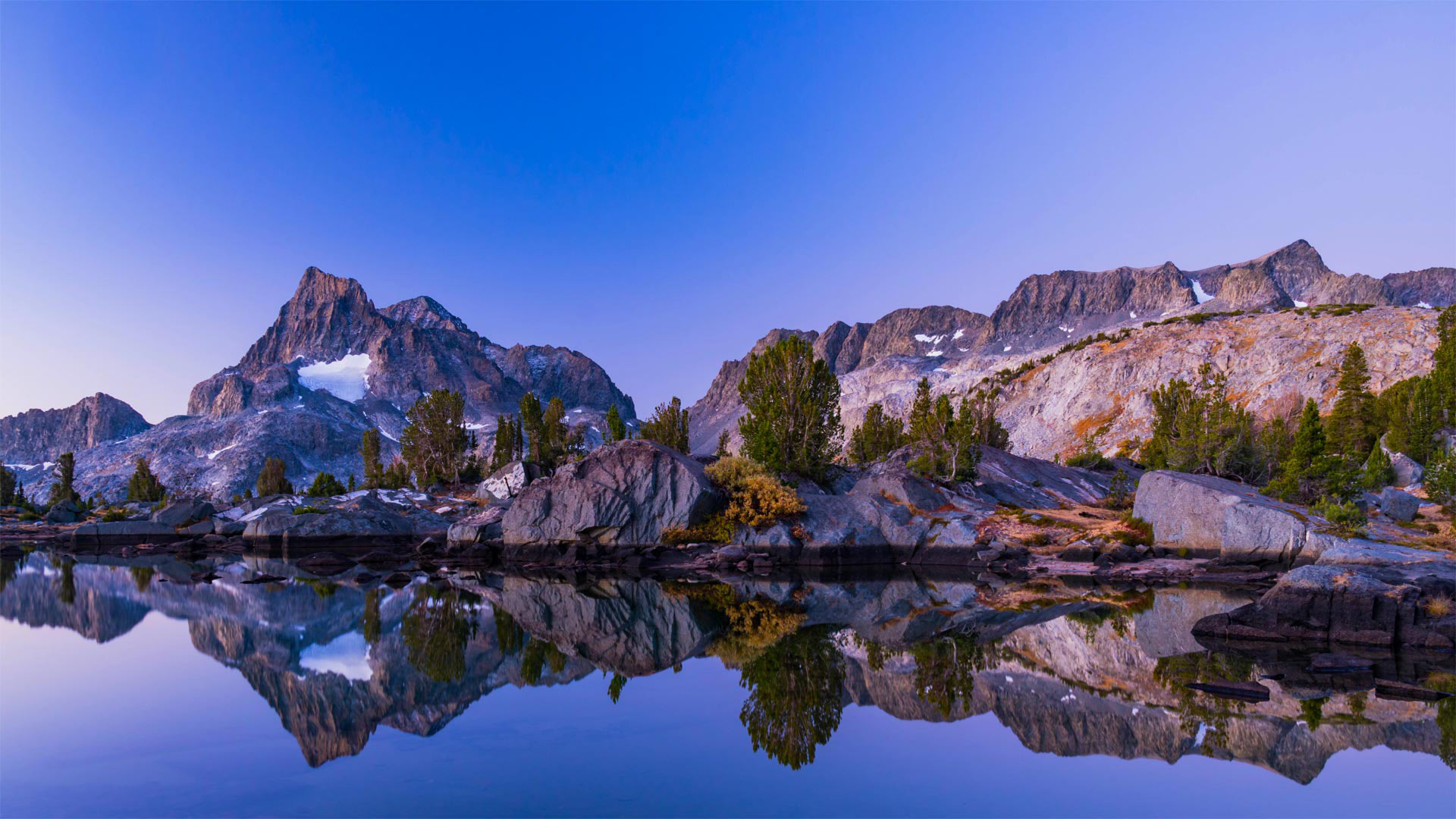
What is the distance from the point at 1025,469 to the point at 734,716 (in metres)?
60.6

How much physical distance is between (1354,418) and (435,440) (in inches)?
3756

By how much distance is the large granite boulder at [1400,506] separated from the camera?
4150 cm

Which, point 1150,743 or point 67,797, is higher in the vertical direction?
point 67,797

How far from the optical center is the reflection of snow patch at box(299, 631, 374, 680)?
52.6 ft

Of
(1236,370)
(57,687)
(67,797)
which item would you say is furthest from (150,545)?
(1236,370)

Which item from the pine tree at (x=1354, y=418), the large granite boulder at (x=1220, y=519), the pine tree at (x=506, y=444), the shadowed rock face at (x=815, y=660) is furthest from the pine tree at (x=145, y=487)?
the pine tree at (x=1354, y=418)

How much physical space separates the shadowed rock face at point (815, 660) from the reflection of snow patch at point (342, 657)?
77 millimetres

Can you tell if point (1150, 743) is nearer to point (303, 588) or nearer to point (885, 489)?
point (303, 588)

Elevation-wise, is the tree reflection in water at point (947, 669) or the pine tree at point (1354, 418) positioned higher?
the pine tree at point (1354, 418)

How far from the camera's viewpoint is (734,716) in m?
12.5

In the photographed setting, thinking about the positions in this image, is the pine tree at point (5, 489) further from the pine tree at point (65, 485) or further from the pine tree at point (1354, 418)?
the pine tree at point (1354, 418)

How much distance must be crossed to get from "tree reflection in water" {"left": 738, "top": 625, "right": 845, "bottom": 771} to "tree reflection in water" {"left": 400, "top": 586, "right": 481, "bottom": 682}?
20.5 feet

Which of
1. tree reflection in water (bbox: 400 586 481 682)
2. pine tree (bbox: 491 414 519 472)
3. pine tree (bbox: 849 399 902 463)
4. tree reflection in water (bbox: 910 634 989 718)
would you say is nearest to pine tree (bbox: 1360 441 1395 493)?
tree reflection in water (bbox: 910 634 989 718)

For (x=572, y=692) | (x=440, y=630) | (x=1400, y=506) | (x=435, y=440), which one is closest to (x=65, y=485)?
(x=435, y=440)
